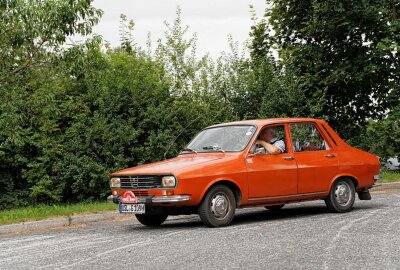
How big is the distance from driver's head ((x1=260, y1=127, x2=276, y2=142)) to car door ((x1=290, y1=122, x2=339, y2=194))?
14.6 inches

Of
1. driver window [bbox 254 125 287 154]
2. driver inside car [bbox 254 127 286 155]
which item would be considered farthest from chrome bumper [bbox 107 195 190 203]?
driver window [bbox 254 125 287 154]

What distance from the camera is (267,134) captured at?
11719 millimetres

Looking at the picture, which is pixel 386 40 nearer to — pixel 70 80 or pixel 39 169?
pixel 70 80

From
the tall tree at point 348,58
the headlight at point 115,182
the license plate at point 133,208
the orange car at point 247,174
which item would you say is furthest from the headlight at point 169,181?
the tall tree at point 348,58

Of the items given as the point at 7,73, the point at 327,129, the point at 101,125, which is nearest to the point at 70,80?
the point at 101,125

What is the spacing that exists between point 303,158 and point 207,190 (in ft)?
6.96

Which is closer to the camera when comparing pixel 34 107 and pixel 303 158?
pixel 303 158

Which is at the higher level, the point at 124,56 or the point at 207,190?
the point at 124,56

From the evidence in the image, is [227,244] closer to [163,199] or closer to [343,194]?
[163,199]

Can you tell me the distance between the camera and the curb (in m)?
11.8

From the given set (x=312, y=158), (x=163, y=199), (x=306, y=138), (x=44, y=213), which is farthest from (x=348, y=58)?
(x=163, y=199)

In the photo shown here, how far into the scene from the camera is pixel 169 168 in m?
10.6

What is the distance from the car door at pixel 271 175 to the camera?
1105 centimetres

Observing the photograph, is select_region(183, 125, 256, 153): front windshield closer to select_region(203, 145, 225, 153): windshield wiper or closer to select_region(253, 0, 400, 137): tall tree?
select_region(203, 145, 225, 153): windshield wiper
